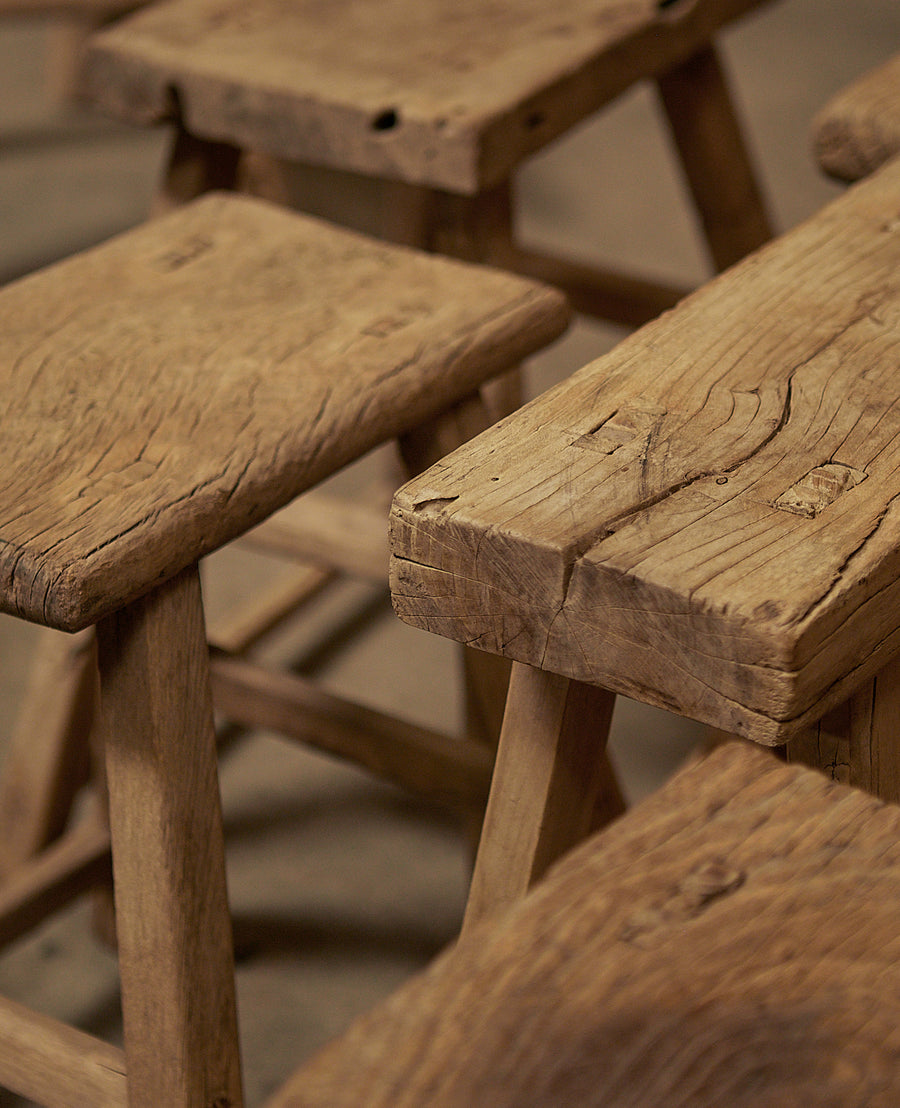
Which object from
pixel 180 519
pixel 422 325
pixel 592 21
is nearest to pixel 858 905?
pixel 180 519

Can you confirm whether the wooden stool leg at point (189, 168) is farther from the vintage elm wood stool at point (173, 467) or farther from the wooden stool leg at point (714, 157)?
the wooden stool leg at point (714, 157)

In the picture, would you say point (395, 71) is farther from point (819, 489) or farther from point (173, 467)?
point (819, 489)

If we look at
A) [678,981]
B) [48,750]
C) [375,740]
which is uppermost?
[678,981]

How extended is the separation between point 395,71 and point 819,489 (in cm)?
93

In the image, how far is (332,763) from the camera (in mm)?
2012

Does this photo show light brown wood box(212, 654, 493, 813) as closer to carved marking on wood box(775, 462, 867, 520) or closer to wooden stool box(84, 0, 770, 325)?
wooden stool box(84, 0, 770, 325)

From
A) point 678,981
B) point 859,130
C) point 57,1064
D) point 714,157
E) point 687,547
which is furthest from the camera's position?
point 714,157

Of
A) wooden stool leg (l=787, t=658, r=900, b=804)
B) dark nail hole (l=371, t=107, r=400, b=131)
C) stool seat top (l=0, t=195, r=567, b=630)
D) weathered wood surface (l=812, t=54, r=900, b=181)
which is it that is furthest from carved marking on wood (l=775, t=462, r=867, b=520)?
dark nail hole (l=371, t=107, r=400, b=131)

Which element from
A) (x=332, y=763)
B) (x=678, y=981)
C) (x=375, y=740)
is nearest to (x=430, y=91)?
(x=375, y=740)

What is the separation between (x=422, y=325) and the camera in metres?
1.15

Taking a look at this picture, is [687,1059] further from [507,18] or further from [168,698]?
[507,18]

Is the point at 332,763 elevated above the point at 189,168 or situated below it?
below

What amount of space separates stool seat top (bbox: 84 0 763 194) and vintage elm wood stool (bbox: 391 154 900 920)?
527 mm

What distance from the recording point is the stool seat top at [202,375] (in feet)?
3.08
